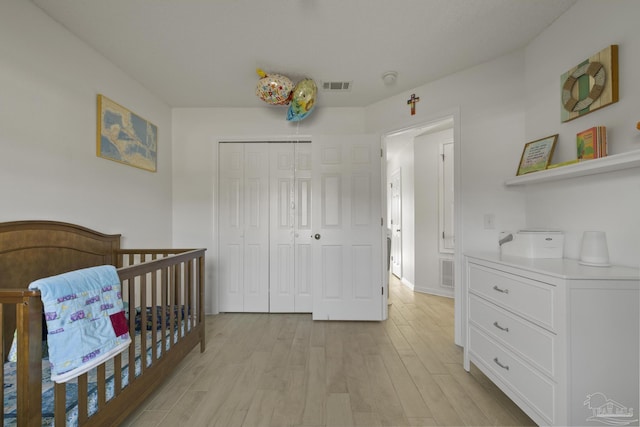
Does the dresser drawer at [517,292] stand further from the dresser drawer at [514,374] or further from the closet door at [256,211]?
the closet door at [256,211]

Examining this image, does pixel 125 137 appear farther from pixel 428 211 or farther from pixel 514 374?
pixel 428 211

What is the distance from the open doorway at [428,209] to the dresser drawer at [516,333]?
2.00 meters

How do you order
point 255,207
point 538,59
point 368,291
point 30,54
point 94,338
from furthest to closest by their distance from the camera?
point 255,207, point 368,291, point 538,59, point 30,54, point 94,338

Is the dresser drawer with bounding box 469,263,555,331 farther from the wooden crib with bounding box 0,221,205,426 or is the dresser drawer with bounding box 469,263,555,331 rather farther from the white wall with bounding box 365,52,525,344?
the wooden crib with bounding box 0,221,205,426

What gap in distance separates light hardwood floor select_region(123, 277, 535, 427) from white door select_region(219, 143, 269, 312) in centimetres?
61

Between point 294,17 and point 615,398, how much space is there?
8.25 ft

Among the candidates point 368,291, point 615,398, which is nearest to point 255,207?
point 368,291

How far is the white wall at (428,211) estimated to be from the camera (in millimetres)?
3621

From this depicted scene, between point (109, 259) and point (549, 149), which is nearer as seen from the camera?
point (549, 149)

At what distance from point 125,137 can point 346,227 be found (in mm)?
2183

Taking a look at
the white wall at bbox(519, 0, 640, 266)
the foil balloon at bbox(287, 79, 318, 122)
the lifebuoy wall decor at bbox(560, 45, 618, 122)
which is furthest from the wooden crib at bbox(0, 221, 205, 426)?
the lifebuoy wall decor at bbox(560, 45, 618, 122)

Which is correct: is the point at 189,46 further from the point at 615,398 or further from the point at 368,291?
the point at 615,398

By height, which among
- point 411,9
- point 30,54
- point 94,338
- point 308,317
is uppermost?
point 411,9

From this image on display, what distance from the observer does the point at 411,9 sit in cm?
150
